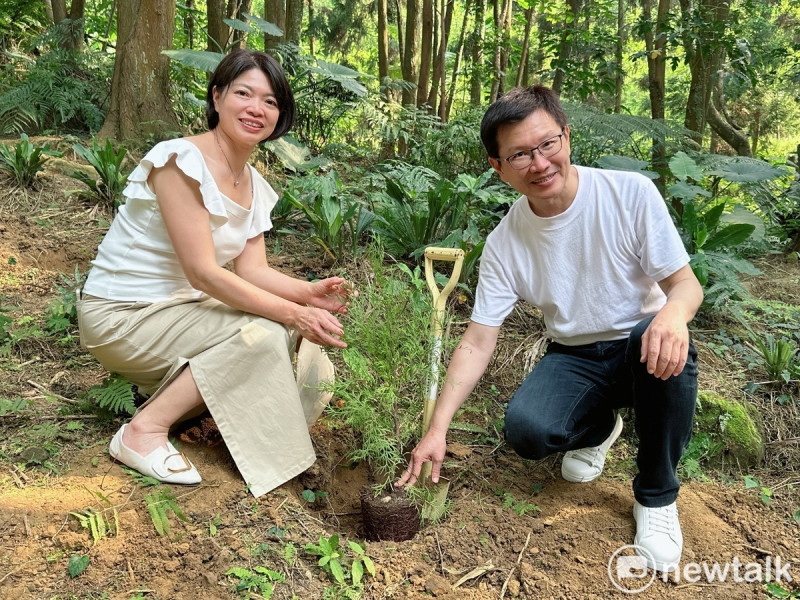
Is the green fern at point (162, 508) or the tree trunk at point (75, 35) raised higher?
the tree trunk at point (75, 35)

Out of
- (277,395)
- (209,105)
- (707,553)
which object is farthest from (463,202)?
(707,553)

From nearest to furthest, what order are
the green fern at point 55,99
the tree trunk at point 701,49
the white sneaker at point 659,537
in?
the white sneaker at point 659,537, the green fern at point 55,99, the tree trunk at point 701,49

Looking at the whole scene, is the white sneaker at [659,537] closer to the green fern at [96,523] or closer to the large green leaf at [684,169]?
the green fern at [96,523]

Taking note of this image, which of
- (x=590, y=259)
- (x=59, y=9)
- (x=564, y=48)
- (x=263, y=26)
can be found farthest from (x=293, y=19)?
(x=590, y=259)

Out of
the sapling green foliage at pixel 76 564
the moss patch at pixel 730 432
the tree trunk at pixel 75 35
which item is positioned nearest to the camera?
the sapling green foliage at pixel 76 564

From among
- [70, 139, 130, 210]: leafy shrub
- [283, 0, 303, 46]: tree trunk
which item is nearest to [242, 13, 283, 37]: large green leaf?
[283, 0, 303, 46]: tree trunk

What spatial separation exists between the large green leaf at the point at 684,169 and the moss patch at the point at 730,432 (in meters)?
1.59

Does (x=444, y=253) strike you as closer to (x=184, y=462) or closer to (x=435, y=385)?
(x=435, y=385)

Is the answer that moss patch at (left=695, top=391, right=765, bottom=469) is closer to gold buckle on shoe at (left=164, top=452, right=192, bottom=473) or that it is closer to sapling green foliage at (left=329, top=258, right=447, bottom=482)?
sapling green foliage at (left=329, top=258, right=447, bottom=482)

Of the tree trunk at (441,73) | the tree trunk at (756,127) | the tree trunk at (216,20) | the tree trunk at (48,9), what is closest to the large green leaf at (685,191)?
the tree trunk at (441,73)

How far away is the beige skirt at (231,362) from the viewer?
216 centimetres

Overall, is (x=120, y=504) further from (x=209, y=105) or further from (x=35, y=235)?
(x=35, y=235)

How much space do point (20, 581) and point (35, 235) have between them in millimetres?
3110

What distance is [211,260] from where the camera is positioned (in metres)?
2.13
